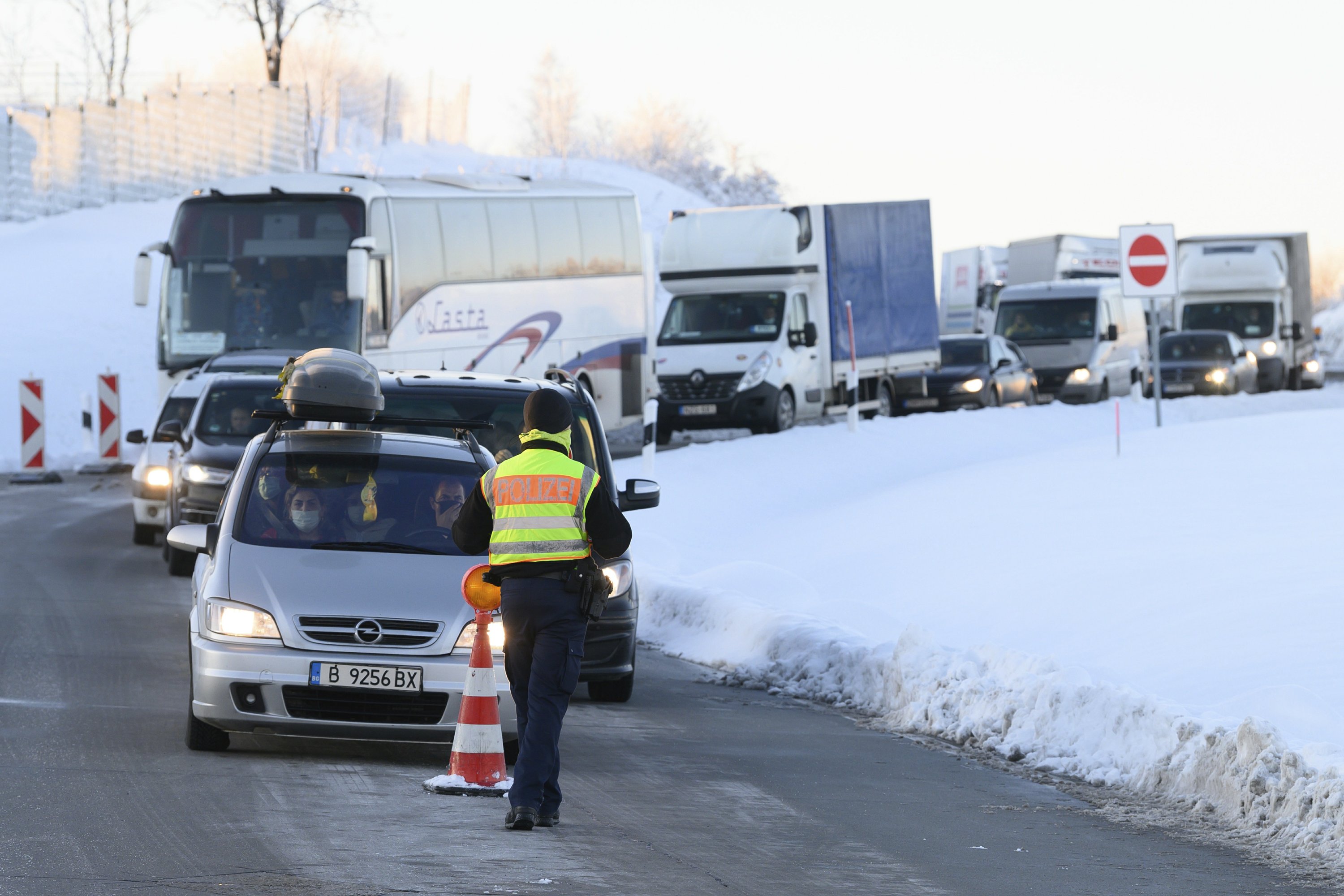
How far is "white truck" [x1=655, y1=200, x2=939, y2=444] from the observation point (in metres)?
28.0

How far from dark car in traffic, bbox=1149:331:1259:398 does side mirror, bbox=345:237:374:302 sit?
2036 cm

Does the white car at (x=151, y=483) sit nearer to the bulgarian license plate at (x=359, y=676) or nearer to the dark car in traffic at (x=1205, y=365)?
the bulgarian license plate at (x=359, y=676)

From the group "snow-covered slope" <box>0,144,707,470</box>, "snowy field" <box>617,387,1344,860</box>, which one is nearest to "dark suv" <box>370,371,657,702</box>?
"snowy field" <box>617,387,1344,860</box>

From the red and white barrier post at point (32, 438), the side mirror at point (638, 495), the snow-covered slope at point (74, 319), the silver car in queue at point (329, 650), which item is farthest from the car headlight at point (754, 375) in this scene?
the silver car in queue at point (329, 650)

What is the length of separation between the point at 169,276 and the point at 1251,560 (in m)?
15.3

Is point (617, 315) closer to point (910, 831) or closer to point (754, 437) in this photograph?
point (754, 437)

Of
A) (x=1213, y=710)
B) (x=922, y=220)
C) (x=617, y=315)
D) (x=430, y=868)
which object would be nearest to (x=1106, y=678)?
(x=1213, y=710)

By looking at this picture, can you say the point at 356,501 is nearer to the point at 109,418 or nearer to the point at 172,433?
the point at 172,433

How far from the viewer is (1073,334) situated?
38094 mm

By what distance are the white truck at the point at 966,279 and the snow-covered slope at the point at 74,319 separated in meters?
13.8

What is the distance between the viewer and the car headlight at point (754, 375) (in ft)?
90.8

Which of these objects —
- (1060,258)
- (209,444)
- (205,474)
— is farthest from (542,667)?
(1060,258)

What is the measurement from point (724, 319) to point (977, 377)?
7243mm

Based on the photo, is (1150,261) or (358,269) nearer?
(1150,261)
